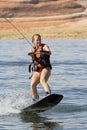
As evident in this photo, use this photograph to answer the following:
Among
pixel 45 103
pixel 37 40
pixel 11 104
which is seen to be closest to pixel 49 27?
pixel 11 104

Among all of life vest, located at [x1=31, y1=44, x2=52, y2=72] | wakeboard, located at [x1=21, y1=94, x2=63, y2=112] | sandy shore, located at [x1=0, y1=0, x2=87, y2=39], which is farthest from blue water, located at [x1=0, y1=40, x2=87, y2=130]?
sandy shore, located at [x1=0, y1=0, x2=87, y2=39]

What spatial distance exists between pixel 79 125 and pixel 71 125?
7.0 inches

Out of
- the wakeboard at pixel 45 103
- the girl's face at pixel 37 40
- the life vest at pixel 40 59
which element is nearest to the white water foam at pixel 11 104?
the wakeboard at pixel 45 103

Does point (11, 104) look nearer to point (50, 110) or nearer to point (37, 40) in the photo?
point (50, 110)

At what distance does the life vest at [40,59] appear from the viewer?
1492cm

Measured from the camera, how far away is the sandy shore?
101 meters

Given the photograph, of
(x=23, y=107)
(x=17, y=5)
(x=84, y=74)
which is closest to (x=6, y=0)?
(x=17, y=5)

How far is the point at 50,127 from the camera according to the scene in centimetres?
1382

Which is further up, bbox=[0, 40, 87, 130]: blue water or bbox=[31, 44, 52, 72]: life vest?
bbox=[31, 44, 52, 72]: life vest

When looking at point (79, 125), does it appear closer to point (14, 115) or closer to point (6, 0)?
point (14, 115)

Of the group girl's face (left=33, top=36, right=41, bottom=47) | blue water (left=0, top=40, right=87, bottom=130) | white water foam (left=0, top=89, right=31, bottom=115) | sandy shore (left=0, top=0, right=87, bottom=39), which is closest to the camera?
blue water (left=0, top=40, right=87, bottom=130)

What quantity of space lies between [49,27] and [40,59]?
9976 centimetres

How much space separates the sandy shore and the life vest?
80701mm

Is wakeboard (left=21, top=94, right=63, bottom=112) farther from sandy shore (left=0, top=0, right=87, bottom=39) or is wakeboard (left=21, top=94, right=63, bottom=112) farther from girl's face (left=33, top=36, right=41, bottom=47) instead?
sandy shore (left=0, top=0, right=87, bottom=39)
